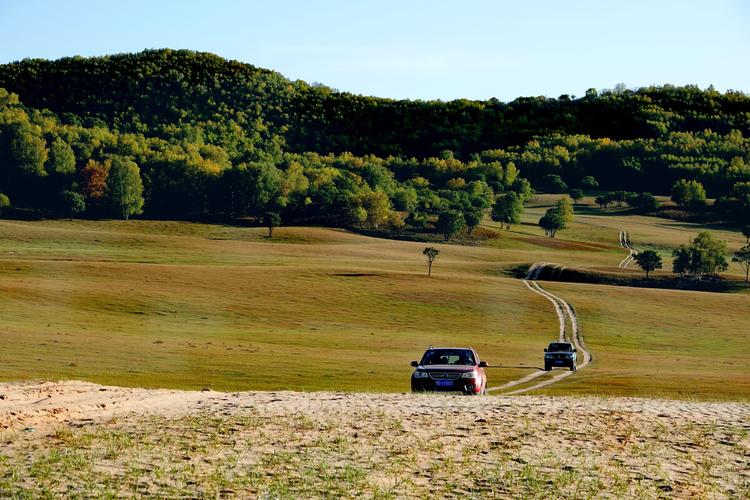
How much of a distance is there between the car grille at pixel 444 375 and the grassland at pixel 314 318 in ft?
40.6

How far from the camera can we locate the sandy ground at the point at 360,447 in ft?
56.9

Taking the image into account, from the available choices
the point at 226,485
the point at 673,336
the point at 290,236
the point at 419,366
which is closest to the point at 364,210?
the point at 290,236

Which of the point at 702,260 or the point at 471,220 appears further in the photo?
the point at 471,220

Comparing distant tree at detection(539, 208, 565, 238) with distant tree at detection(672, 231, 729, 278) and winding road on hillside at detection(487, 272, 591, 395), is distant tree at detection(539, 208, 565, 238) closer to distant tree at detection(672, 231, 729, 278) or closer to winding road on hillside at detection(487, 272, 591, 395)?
distant tree at detection(672, 231, 729, 278)

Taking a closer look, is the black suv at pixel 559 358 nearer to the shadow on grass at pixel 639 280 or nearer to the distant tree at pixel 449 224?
the shadow on grass at pixel 639 280

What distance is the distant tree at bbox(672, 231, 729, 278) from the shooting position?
429ft

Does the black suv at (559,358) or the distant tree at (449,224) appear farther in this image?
the distant tree at (449,224)

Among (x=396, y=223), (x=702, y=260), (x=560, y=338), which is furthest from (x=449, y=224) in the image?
(x=560, y=338)

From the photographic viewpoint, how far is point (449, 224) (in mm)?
183375

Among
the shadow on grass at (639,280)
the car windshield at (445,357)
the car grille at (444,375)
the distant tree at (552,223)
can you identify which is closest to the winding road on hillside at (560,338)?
the shadow on grass at (639,280)

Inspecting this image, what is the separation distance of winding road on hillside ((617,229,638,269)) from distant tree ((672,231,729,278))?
979cm

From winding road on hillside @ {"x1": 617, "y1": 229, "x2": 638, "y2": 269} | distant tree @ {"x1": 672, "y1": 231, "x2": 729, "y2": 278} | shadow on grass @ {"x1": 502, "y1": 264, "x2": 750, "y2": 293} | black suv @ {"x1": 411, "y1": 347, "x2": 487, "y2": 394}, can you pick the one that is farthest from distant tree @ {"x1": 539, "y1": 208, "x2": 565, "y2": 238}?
black suv @ {"x1": 411, "y1": 347, "x2": 487, "y2": 394}

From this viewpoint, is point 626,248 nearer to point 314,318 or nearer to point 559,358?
point 314,318

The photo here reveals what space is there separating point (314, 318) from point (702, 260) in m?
62.2
